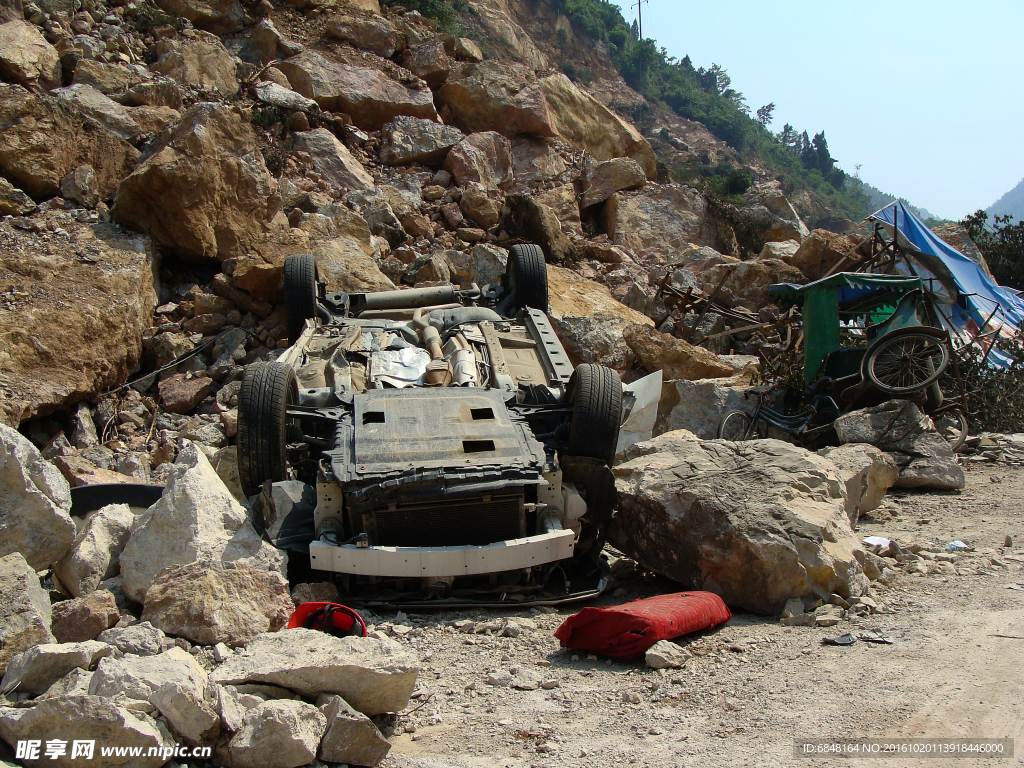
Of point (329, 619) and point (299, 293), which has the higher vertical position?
point (299, 293)

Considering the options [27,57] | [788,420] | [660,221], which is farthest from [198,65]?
[788,420]

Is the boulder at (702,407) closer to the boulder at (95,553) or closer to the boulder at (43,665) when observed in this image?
the boulder at (95,553)

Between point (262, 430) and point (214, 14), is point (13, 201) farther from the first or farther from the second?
point (214, 14)

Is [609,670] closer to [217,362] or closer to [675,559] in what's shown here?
[675,559]

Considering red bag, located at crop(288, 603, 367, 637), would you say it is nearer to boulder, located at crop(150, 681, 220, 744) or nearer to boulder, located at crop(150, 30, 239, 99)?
boulder, located at crop(150, 681, 220, 744)

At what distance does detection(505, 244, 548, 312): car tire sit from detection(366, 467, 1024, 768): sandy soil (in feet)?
14.0

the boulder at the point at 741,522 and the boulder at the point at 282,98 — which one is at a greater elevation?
the boulder at the point at 282,98

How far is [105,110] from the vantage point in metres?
10.8

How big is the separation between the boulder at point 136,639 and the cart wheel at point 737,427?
245 inches

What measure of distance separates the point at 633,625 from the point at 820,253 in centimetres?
1188

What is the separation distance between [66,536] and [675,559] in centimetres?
331

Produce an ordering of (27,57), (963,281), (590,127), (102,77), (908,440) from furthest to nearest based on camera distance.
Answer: (590,127) < (102,77) < (963,281) < (27,57) < (908,440)

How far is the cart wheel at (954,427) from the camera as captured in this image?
766cm

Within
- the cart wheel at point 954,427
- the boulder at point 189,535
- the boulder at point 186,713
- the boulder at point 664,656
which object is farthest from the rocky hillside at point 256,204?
the boulder at point 664,656
